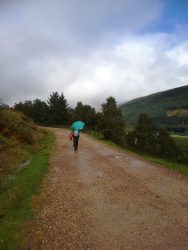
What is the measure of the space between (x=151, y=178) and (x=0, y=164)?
29.6ft

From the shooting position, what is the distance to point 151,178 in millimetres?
13445

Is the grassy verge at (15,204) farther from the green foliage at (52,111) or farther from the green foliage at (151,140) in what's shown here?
the green foliage at (151,140)

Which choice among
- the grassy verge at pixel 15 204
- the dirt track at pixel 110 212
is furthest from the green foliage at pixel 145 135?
the dirt track at pixel 110 212

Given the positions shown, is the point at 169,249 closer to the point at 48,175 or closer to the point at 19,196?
the point at 19,196

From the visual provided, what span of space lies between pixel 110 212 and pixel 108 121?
55414mm

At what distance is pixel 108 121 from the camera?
210ft

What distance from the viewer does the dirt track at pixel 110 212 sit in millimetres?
7039

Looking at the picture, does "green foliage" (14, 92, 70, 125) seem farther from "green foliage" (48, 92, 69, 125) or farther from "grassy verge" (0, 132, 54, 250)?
"grassy verge" (0, 132, 54, 250)

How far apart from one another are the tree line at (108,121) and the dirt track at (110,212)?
45436 mm

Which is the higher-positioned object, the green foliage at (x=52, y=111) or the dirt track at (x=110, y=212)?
the green foliage at (x=52, y=111)

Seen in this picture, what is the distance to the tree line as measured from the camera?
67.7 meters


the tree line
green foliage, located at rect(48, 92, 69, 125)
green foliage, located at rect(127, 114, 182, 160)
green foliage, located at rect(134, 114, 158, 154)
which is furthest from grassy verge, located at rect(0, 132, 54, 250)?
green foliage, located at rect(134, 114, 158, 154)

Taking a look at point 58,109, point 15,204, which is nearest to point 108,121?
point 58,109

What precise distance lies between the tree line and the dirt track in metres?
45.4
